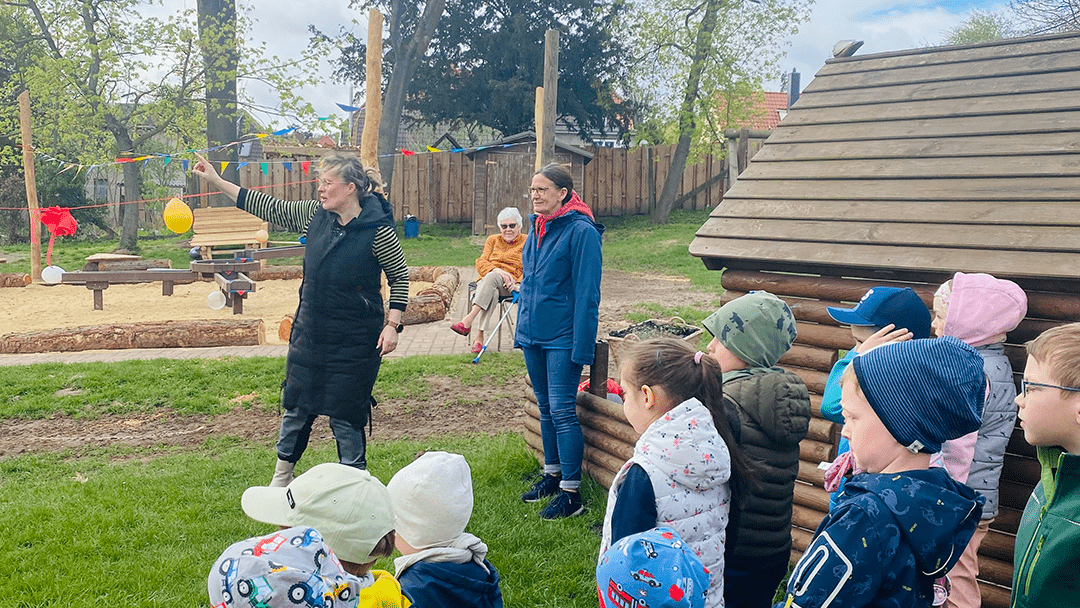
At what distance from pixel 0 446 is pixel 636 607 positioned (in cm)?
608

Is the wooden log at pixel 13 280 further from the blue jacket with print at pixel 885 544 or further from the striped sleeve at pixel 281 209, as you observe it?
the blue jacket with print at pixel 885 544

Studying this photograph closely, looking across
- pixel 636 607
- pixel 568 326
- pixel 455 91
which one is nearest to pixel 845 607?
pixel 636 607

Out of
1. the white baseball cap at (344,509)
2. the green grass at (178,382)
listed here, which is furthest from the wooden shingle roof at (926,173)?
the green grass at (178,382)

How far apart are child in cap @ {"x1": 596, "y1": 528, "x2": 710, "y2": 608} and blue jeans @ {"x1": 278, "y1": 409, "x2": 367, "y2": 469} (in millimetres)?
2875

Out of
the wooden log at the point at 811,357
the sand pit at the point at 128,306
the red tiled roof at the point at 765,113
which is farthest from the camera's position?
the red tiled roof at the point at 765,113

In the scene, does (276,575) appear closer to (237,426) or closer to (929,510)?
(929,510)

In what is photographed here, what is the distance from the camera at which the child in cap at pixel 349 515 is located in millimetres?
2127

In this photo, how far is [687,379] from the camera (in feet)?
8.41

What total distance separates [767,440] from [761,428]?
5 cm

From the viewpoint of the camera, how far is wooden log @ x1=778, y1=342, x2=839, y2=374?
4.13m

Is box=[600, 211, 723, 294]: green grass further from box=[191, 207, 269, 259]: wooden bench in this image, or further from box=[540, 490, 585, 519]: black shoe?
box=[540, 490, 585, 519]: black shoe

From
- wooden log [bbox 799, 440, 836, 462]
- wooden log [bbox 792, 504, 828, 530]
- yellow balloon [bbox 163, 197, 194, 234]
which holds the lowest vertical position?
wooden log [bbox 792, 504, 828, 530]

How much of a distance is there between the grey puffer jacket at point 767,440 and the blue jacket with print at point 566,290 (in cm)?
146

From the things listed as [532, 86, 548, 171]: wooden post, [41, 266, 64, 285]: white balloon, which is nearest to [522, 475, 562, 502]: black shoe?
[532, 86, 548, 171]: wooden post
